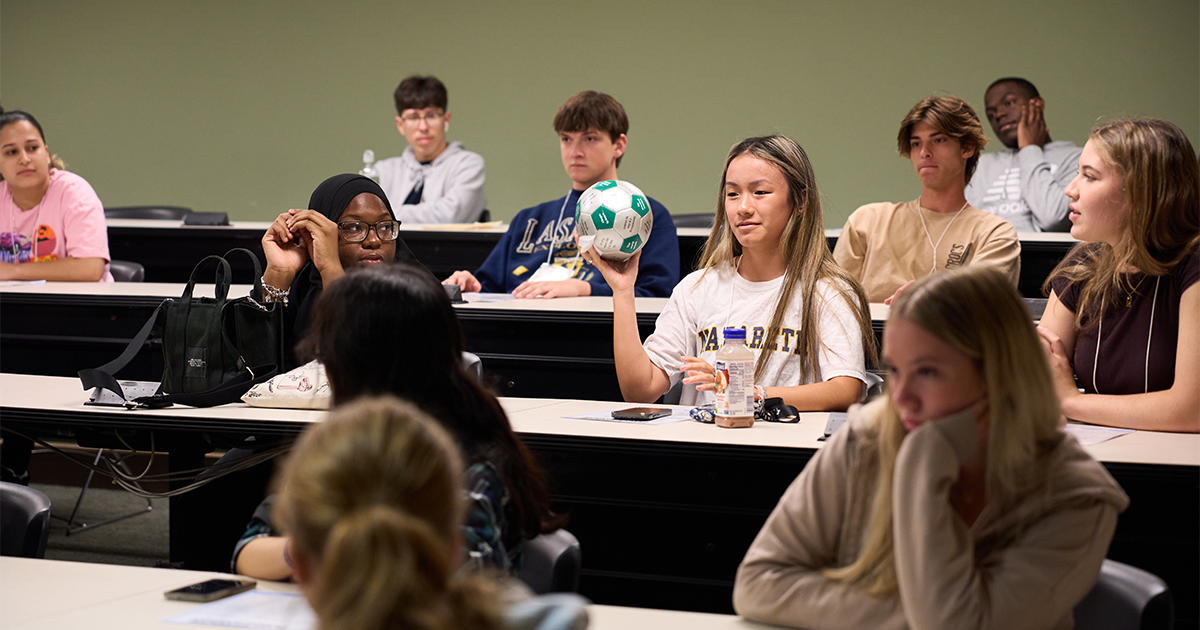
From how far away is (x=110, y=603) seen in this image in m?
1.32

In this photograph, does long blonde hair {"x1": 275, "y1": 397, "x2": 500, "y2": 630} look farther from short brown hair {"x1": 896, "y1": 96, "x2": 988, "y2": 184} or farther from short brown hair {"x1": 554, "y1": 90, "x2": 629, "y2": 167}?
short brown hair {"x1": 554, "y1": 90, "x2": 629, "y2": 167}

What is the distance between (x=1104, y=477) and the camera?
118cm

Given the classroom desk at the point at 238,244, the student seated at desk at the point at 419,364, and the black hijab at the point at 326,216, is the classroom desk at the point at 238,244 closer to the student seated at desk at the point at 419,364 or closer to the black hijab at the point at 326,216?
the black hijab at the point at 326,216

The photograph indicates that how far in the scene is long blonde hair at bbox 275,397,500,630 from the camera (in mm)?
689

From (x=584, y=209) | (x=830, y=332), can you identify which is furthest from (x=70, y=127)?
(x=830, y=332)

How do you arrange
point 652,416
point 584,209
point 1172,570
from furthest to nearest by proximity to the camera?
1. point 584,209
2. point 652,416
3. point 1172,570

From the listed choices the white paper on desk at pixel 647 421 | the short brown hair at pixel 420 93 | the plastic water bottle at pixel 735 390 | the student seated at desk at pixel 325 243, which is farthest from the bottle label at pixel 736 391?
the short brown hair at pixel 420 93

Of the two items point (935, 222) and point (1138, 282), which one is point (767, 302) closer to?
point (1138, 282)

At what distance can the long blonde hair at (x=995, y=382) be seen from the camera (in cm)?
115

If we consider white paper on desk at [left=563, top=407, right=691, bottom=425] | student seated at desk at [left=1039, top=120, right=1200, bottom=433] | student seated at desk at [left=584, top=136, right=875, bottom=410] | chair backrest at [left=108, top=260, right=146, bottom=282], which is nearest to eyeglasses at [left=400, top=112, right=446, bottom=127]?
chair backrest at [left=108, top=260, right=146, bottom=282]

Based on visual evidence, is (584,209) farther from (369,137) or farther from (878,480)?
(369,137)

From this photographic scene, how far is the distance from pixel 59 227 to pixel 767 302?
10.00 feet

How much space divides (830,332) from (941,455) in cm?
134

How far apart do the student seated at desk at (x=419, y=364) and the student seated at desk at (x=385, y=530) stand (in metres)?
0.48
